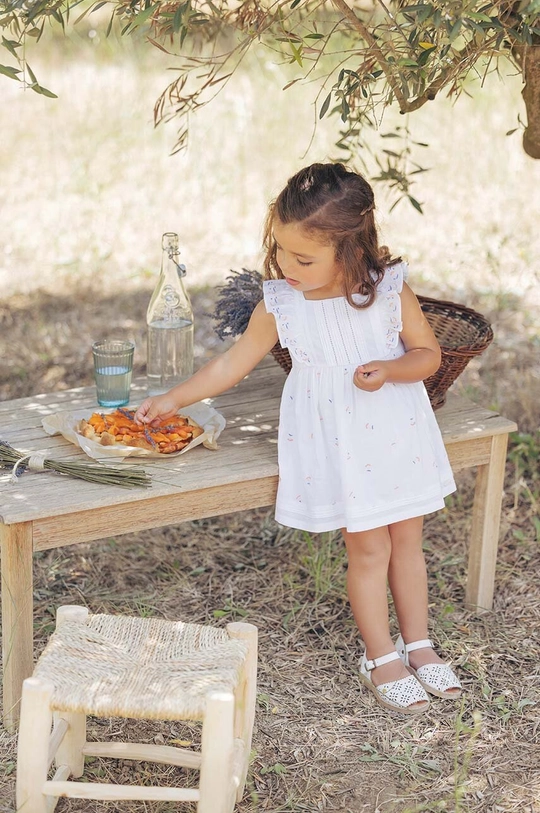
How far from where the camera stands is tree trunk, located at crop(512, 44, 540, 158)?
2570 millimetres

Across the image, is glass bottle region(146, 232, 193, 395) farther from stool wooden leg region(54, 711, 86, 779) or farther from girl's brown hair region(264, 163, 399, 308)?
stool wooden leg region(54, 711, 86, 779)

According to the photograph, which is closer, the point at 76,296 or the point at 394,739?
the point at 394,739

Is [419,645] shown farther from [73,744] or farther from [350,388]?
[73,744]

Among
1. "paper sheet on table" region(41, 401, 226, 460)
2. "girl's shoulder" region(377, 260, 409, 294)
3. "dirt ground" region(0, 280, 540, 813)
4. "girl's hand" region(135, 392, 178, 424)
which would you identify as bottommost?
"dirt ground" region(0, 280, 540, 813)

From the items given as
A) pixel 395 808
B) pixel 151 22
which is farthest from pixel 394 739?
pixel 151 22

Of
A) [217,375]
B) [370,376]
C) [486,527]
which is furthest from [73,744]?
[486,527]

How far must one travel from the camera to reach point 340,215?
237 centimetres

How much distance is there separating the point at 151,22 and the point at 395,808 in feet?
6.18

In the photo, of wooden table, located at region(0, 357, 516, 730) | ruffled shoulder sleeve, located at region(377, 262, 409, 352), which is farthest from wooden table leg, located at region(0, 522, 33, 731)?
ruffled shoulder sleeve, located at region(377, 262, 409, 352)

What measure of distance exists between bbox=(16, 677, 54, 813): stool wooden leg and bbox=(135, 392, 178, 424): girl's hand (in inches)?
33.3

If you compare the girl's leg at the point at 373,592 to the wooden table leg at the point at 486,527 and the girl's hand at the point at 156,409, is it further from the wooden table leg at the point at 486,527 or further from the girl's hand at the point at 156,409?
the girl's hand at the point at 156,409

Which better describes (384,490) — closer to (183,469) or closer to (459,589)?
(183,469)

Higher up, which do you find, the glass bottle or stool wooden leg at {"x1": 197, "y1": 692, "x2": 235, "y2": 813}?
the glass bottle

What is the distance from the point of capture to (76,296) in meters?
5.16
